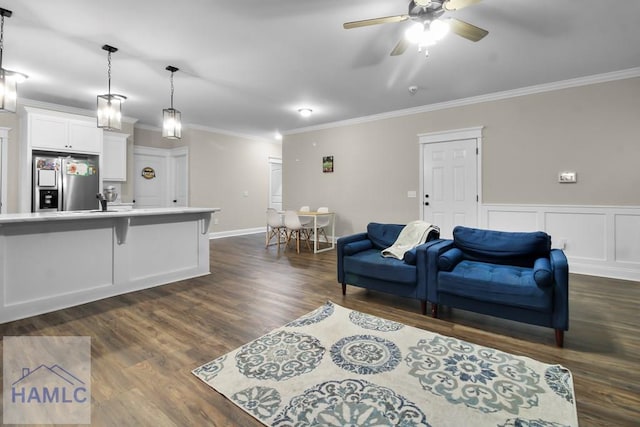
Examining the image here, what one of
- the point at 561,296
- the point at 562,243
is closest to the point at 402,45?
the point at 561,296

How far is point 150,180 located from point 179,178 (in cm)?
62

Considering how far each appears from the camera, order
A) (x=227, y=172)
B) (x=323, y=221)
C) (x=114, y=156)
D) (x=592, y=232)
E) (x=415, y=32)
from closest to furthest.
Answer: (x=415, y=32), (x=592, y=232), (x=114, y=156), (x=323, y=221), (x=227, y=172)

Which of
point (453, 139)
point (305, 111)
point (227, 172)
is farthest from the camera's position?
point (227, 172)

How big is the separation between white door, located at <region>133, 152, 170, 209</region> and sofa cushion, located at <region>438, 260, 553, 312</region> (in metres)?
6.76

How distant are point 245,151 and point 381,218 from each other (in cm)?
420

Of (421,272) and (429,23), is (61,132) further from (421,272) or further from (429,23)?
(421,272)

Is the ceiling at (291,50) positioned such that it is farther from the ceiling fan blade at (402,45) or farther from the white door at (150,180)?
the white door at (150,180)

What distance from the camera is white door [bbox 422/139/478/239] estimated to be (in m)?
5.00

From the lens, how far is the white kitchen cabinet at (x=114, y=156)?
5699mm

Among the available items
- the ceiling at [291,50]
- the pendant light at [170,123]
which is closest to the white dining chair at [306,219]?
the ceiling at [291,50]

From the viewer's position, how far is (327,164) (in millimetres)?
6754

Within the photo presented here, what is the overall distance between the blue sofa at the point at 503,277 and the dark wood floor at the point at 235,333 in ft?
0.66

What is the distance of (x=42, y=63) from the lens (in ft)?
12.0

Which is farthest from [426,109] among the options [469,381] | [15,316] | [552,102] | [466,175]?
[15,316]
